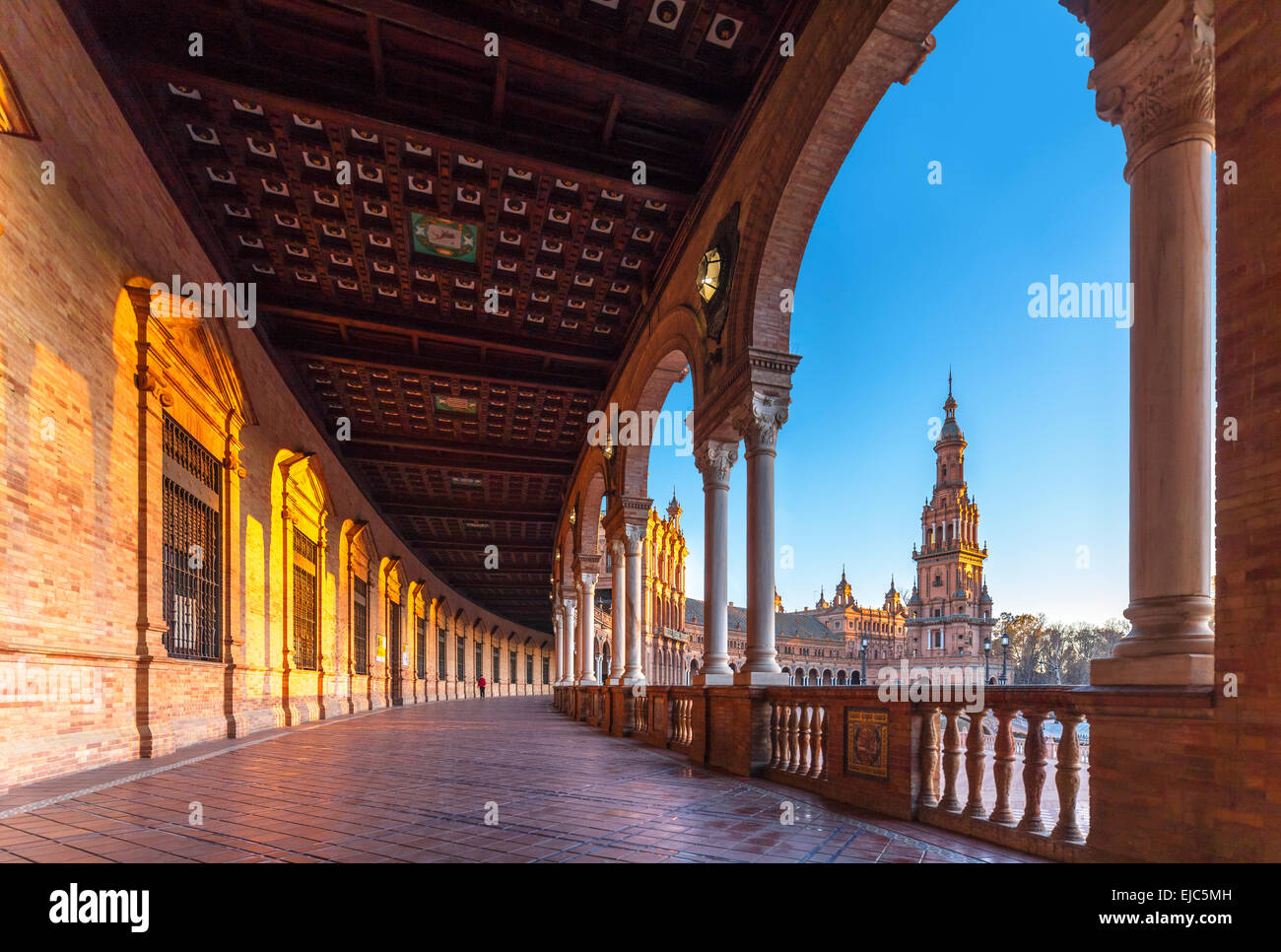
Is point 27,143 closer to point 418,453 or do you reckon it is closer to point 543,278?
point 543,278

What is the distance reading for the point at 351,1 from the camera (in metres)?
6.87

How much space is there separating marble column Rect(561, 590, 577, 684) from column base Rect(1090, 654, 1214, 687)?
766 inches

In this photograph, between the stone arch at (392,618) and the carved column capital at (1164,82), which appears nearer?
the carved column capital at (1164,82)

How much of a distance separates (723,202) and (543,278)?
3.82 metres

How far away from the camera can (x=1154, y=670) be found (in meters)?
3.29

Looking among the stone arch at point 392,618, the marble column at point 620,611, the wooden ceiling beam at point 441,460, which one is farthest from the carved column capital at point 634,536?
the stone arch at point 392,618

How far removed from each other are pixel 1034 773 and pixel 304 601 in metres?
15.5

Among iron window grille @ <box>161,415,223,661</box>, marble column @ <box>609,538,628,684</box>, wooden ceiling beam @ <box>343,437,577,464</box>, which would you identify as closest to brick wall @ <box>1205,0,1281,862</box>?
iron window grille @ <box>161,415,223,661</box>

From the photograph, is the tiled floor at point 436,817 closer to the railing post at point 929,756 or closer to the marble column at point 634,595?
the railing post at point 929,756

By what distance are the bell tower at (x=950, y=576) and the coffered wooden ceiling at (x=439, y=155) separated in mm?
73248

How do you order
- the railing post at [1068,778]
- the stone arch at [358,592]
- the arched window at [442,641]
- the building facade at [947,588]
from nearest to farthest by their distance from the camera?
the railing post at [1068,778] → the stone arch at [358,592] → the arched window at [442,641] → the building facade at [947,588]

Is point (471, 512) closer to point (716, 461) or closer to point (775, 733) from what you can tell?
point (716, 461)

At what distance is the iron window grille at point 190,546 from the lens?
8953mm

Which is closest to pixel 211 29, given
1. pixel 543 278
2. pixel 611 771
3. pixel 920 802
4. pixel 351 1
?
pixel 351 1
